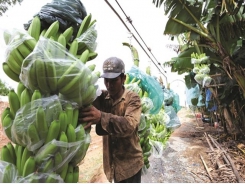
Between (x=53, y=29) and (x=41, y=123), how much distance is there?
0.45 m

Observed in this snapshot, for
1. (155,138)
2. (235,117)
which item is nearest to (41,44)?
(155,138)

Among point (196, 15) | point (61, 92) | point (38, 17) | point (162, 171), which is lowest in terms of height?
point (162, 171)

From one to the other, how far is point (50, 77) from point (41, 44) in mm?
146

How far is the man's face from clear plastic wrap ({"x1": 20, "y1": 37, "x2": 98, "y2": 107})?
497 millimetres

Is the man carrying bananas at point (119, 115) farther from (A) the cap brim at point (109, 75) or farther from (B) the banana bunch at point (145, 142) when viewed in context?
(B) the banana bunch at point (145, 142)

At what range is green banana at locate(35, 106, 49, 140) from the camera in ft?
3.13

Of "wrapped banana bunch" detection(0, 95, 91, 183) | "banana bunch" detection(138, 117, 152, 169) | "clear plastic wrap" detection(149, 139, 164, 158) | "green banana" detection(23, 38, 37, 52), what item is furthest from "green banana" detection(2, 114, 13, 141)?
"clear plastic wrap" detection(149, 139, 164, 158)

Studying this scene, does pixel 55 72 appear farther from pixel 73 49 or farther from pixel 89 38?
pixel 89 38

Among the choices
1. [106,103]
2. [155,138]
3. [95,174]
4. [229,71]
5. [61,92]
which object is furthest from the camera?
[229,71]

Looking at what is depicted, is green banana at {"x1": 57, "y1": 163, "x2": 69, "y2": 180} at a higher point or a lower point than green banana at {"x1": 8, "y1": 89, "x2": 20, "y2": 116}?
lower

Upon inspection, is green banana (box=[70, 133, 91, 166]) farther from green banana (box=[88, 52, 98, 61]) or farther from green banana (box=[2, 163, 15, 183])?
green banana (box=[88, 52, 98, 61])

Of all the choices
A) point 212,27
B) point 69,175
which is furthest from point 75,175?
point 212,27

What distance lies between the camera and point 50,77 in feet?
3.30

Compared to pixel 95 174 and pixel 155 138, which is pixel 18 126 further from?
pixel 95 174
